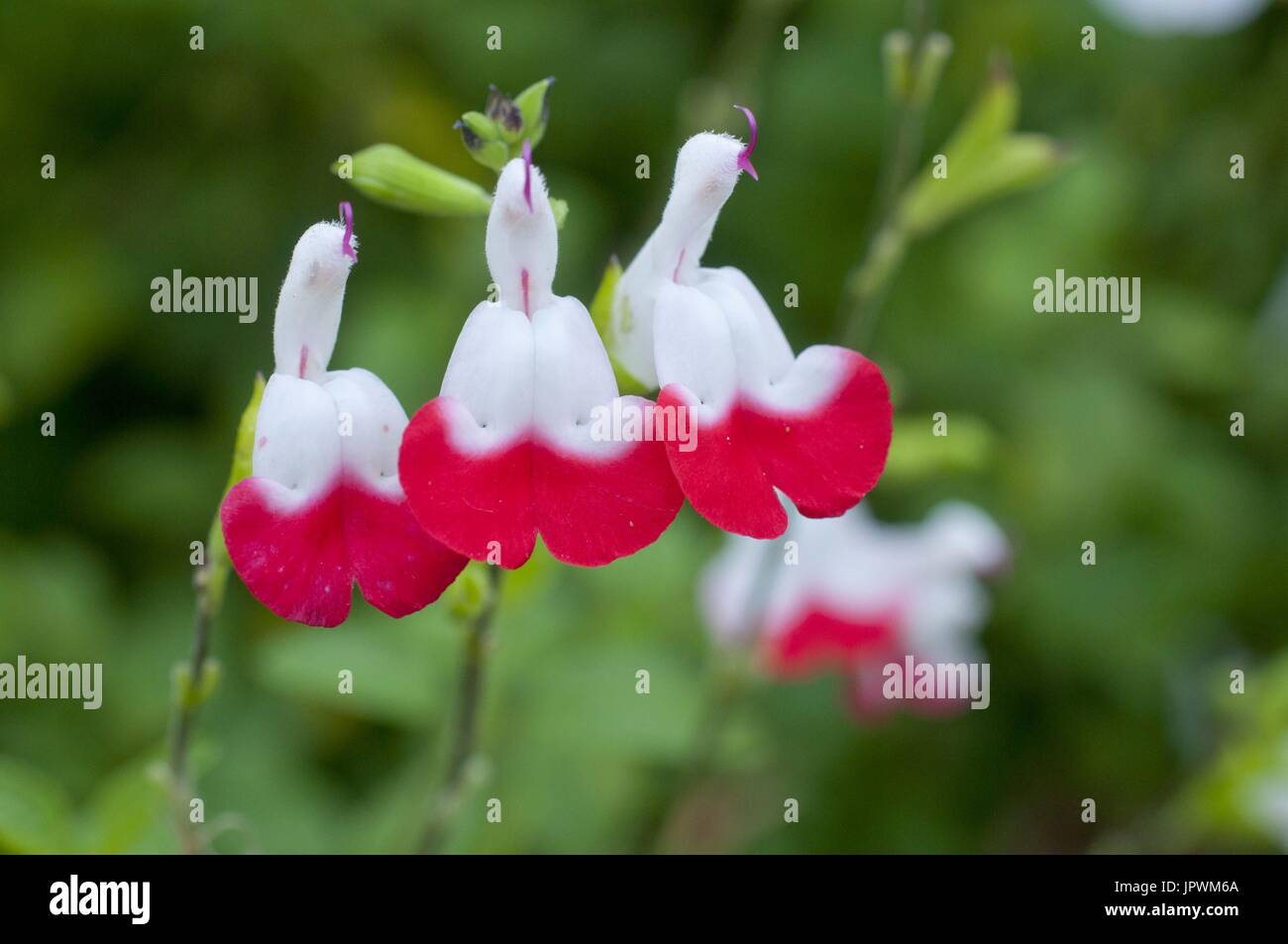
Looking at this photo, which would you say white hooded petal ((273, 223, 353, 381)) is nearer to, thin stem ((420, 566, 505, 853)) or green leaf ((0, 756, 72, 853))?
thin stem ((420, 566, 505, 853))

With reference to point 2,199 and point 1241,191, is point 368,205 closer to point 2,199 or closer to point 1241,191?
point 2,199

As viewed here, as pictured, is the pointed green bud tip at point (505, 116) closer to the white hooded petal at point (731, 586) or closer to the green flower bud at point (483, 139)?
the green flower bud at point (483, 139)

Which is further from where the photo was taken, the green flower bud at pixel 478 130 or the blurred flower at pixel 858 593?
the blurred flower at pixel 858 593

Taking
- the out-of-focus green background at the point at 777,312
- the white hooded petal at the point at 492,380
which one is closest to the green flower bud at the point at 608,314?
the white hooded petal at the point at 492,380
